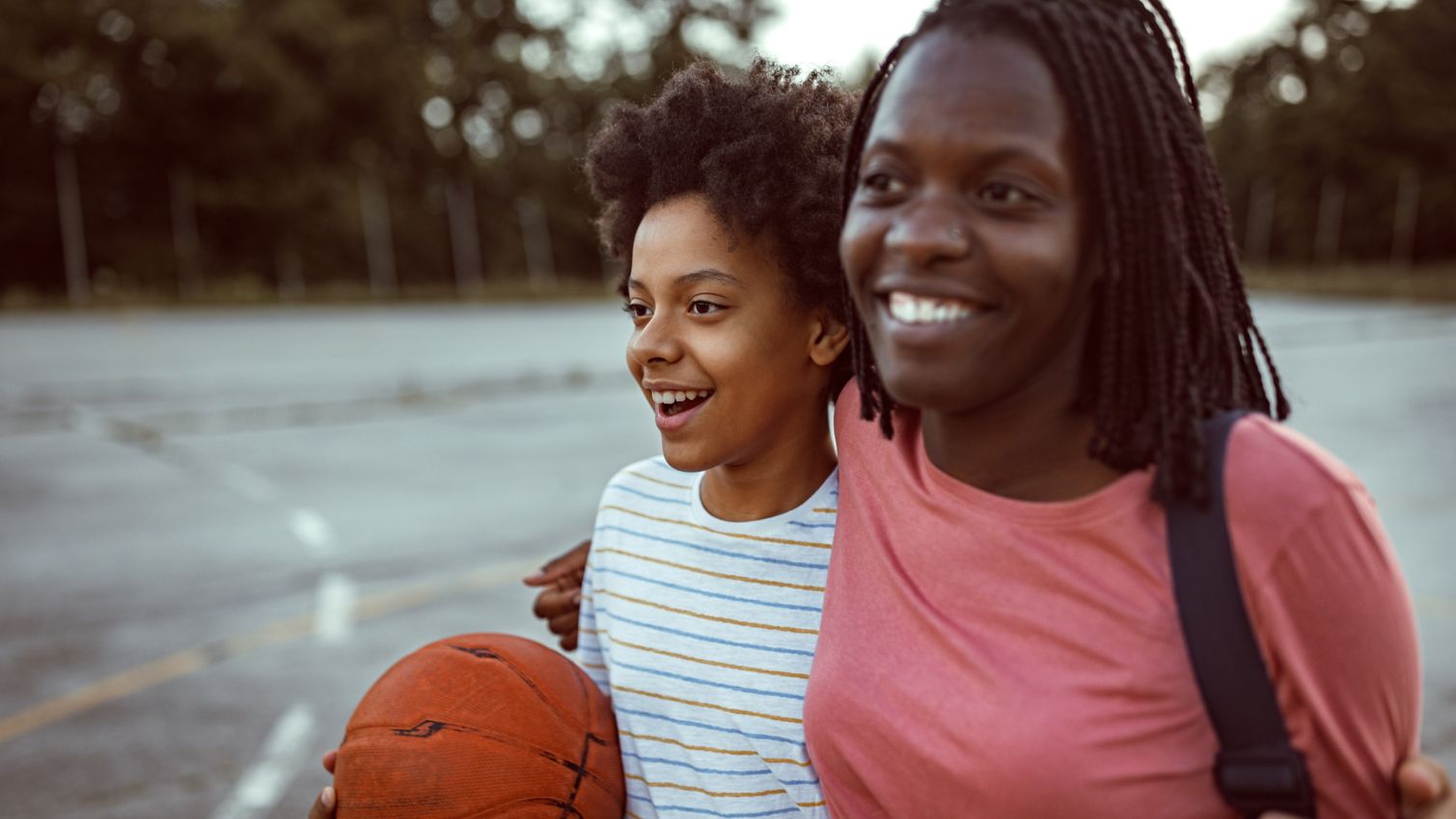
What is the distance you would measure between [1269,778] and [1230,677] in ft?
0.37

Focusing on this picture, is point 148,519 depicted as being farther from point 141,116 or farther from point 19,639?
point 141,116

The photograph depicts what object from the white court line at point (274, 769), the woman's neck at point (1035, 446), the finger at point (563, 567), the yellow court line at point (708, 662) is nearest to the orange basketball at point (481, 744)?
the yellow court line at point (708, 662)

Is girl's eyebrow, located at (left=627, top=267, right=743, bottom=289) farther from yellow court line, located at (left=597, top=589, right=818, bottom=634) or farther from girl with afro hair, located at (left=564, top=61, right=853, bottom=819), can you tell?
yellow court line, located at (left=597, top=589, right=818, bottom=634)

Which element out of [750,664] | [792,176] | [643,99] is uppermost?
[643,99]

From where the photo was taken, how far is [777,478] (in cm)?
222

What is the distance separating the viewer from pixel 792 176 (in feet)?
7.16

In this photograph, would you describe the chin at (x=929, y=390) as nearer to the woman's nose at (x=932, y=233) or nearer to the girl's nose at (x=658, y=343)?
the woman's nose at (x=932, y=233)

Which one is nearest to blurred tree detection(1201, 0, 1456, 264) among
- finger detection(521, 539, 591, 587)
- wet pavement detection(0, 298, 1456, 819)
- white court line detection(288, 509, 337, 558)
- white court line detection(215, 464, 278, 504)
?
wet pavement detection(0, 298, 1456, 819)

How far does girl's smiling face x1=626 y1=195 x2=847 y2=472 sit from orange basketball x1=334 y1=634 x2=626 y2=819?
487 millimetres

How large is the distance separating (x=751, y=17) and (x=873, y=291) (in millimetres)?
51693

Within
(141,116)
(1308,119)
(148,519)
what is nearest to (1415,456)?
(148,519)

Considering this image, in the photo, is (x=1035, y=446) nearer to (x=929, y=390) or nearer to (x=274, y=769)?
(x=929, y=390)

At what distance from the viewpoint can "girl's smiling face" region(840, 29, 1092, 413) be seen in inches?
56.2

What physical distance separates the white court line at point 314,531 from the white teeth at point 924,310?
6.38 metres
